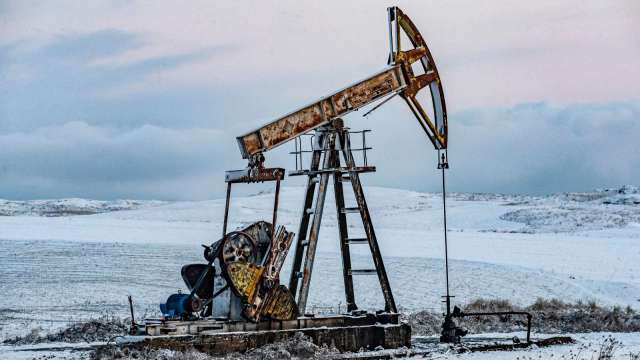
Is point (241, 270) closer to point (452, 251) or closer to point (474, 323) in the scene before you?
point (474, 323)

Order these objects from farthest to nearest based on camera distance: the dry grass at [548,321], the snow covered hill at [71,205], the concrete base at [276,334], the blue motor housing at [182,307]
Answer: the snow covered hill at [71,205], the dry grass at [548,321], the blue motor housing at [182,307], the concrete base at [276,334]

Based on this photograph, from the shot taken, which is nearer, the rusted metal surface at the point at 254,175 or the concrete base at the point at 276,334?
the concrete base at the point at 276,334

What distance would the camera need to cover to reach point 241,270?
35.1 feet

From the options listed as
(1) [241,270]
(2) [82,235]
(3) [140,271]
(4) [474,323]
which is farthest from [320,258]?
(1) [241,270]

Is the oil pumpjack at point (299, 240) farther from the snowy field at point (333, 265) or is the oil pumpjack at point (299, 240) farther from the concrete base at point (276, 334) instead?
the snowy field at point (333, 265)

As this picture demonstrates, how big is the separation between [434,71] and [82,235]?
17039mm

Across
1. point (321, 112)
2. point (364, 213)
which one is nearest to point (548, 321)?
point (364, 213)

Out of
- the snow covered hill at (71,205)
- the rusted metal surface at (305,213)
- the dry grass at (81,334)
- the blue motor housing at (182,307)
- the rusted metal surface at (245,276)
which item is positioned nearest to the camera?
the rusted metal surface at (245,276)

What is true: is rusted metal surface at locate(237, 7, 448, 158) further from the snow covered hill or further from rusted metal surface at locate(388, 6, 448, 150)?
the snow covered hill

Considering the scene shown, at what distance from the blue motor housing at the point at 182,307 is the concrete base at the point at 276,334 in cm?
19

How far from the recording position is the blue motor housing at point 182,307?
36.1 feet

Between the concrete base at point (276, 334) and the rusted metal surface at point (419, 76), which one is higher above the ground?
the rusted metal surface at point (419, 76)

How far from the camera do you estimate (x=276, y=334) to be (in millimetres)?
11133

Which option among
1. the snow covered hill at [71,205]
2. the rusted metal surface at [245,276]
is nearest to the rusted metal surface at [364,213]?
the rusted metal surface at [245,276]
